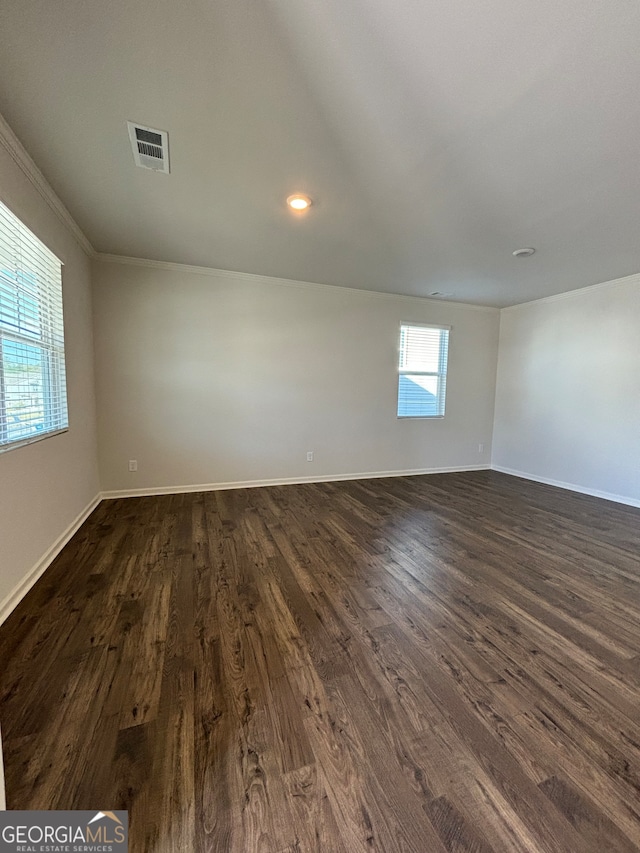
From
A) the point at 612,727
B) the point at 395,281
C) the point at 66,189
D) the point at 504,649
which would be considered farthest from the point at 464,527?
the point at 66,189

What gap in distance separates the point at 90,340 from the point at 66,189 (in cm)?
147

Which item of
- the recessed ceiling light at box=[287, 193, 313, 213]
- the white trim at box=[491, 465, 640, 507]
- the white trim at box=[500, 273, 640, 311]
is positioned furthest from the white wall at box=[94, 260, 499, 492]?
the recessed ceiling light at box=[287, 193, 313, 213]

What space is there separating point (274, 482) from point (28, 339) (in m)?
2.92

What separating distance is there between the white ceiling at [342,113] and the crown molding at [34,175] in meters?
0.05

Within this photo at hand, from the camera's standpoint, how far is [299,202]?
8.04 ft

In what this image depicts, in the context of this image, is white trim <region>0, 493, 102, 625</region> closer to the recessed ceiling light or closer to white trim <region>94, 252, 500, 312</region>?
white trim <region>94, 252, 500, 312</region>

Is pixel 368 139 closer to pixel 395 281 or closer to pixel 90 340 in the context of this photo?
pixel 395 281

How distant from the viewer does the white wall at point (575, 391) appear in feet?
13.0

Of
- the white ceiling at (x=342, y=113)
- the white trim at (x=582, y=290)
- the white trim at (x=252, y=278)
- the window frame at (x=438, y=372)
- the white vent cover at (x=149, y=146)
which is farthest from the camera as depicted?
the window frame at (x=438, y=372)

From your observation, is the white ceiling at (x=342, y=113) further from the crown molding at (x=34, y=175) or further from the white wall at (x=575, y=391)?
the white wall at (x=575, y=391)

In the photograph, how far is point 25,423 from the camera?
207 centimetres

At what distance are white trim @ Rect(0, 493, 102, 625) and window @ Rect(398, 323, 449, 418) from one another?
4.05 meters

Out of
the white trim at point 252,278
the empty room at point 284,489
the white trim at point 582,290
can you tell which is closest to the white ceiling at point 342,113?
the empty room at point 284,489

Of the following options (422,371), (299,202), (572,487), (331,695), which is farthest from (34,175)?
(572,487)
